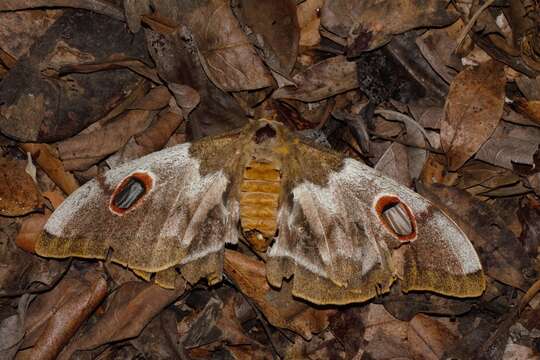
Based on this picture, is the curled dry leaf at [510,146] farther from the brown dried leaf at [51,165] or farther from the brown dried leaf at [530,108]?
the brown dried leaf at [51,165]

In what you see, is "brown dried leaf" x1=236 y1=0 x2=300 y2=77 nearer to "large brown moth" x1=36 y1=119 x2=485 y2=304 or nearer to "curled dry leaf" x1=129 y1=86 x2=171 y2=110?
"curled dry leaf" x1=129 y1=86 x2=171 y2=110

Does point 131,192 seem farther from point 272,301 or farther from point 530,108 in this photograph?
point 530,108

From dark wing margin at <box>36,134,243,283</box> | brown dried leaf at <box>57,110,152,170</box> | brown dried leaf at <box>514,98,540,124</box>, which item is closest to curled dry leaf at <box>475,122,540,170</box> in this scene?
brown dried leaf at <box>514,98,540,124</box>

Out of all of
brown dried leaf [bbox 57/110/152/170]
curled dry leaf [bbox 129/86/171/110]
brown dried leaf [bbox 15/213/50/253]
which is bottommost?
brown dried leaf [bbox 15/213/50/253]

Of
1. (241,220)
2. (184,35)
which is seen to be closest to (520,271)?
(241,220)

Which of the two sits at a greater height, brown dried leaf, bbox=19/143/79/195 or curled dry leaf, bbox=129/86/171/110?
curled dry leaf, bbox=129/86/171/110

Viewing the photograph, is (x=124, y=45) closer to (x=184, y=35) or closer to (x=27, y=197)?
(x=184, y=35)
